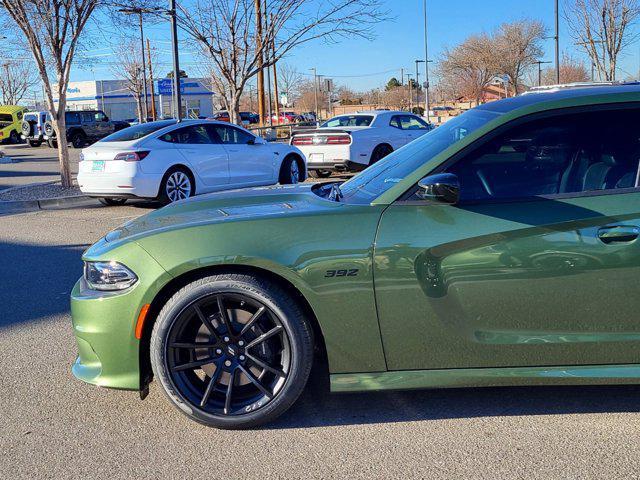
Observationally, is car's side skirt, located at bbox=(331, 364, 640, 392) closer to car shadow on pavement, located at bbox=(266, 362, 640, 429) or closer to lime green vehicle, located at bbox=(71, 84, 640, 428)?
lime green vehicle, located at bbox=(71, 84, 640, 428)

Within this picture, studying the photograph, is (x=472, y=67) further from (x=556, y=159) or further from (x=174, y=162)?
(x=556, y=159)

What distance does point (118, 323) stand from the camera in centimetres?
347

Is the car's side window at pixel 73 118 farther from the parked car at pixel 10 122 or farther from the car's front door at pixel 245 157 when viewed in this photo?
the car's front door at pixel 245 157

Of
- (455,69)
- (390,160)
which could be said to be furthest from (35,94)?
(390,160)

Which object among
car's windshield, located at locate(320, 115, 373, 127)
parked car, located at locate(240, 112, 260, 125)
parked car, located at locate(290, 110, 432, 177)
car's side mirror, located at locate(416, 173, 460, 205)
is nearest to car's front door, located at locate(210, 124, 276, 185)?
parked car, located at locate(290, 110, 432, 177)

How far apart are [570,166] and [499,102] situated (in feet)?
1.83

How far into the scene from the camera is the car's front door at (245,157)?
12.9 meters

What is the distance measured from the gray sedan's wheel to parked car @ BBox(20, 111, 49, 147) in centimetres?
2754

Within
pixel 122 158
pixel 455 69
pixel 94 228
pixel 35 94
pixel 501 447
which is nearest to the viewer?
pixel 501 447

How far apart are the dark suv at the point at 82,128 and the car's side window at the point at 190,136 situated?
1011 inches

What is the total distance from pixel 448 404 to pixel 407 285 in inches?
34.6

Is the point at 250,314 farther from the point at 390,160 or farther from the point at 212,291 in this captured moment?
the point at 390,160

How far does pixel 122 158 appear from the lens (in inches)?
456

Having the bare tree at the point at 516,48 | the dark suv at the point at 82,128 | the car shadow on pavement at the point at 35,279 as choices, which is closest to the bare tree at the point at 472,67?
the bare tree at the point at 516,48
